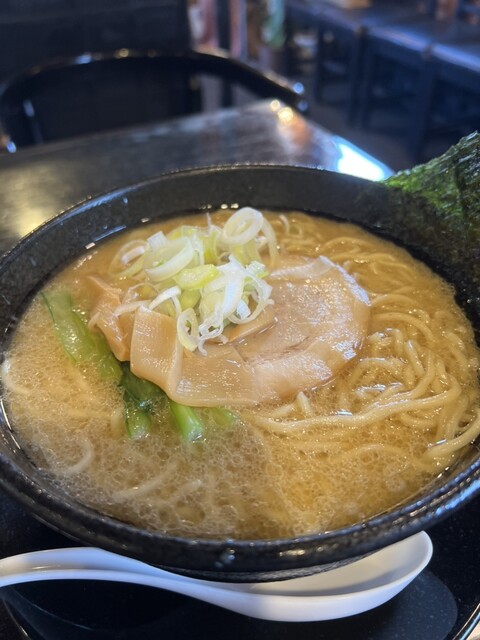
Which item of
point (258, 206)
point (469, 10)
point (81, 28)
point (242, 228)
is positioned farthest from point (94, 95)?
point (469, 10)

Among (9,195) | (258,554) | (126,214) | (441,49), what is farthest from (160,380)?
(441,49)

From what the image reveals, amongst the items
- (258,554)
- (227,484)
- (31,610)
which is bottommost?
(31,610)

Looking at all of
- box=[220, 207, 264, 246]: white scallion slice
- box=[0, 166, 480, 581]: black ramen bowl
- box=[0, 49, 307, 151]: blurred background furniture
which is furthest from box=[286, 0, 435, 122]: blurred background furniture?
box=[220, 207, 264, 246]: white scallion slice

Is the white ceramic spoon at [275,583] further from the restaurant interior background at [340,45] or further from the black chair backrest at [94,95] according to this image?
the restaurant interior background at [340,45]

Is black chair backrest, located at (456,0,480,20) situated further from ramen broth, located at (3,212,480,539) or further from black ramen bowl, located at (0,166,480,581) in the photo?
ramen broth, located at (3,212,480,539)

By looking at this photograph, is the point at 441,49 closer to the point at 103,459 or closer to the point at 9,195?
the point at 9,195

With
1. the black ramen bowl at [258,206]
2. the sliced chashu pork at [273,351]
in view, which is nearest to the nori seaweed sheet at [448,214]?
the black ramen bowl at [258,206]
